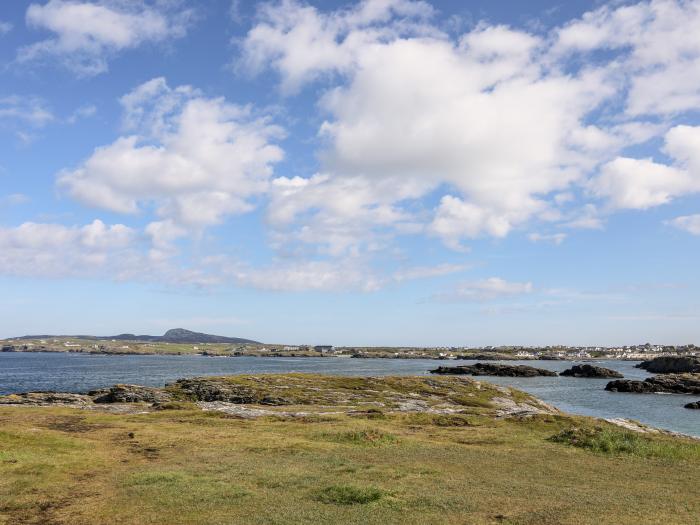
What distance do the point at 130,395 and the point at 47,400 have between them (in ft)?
38.8

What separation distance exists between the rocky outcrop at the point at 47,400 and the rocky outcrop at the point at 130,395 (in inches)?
104

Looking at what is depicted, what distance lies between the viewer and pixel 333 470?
3666 cm

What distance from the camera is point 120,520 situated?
26.3 m

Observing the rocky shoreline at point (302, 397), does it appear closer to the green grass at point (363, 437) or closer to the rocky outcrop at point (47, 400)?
the rocky outcrop at point (47, 400)

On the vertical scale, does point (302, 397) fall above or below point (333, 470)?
below

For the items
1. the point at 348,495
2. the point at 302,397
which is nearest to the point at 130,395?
the point at 302,397

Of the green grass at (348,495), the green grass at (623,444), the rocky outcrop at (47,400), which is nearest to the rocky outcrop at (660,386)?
the green grass at (623,444)

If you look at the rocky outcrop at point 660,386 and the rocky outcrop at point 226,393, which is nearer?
the rocky outcrop at point 226,393

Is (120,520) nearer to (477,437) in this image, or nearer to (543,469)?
(543,469)

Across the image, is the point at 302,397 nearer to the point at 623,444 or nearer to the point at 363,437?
the point at 363,437

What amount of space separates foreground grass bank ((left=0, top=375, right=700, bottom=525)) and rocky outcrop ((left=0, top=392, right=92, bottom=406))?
12.2 m

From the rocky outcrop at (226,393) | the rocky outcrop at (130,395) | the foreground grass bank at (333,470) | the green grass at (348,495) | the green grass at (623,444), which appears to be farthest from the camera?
the rocky outcrop at (226,393)

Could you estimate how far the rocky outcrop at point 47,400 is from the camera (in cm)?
7875

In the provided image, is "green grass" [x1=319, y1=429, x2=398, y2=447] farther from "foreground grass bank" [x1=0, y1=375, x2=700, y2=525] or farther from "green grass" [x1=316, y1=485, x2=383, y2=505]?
"green grass" [x1=316, y1=485, x2=383, y2=505]
